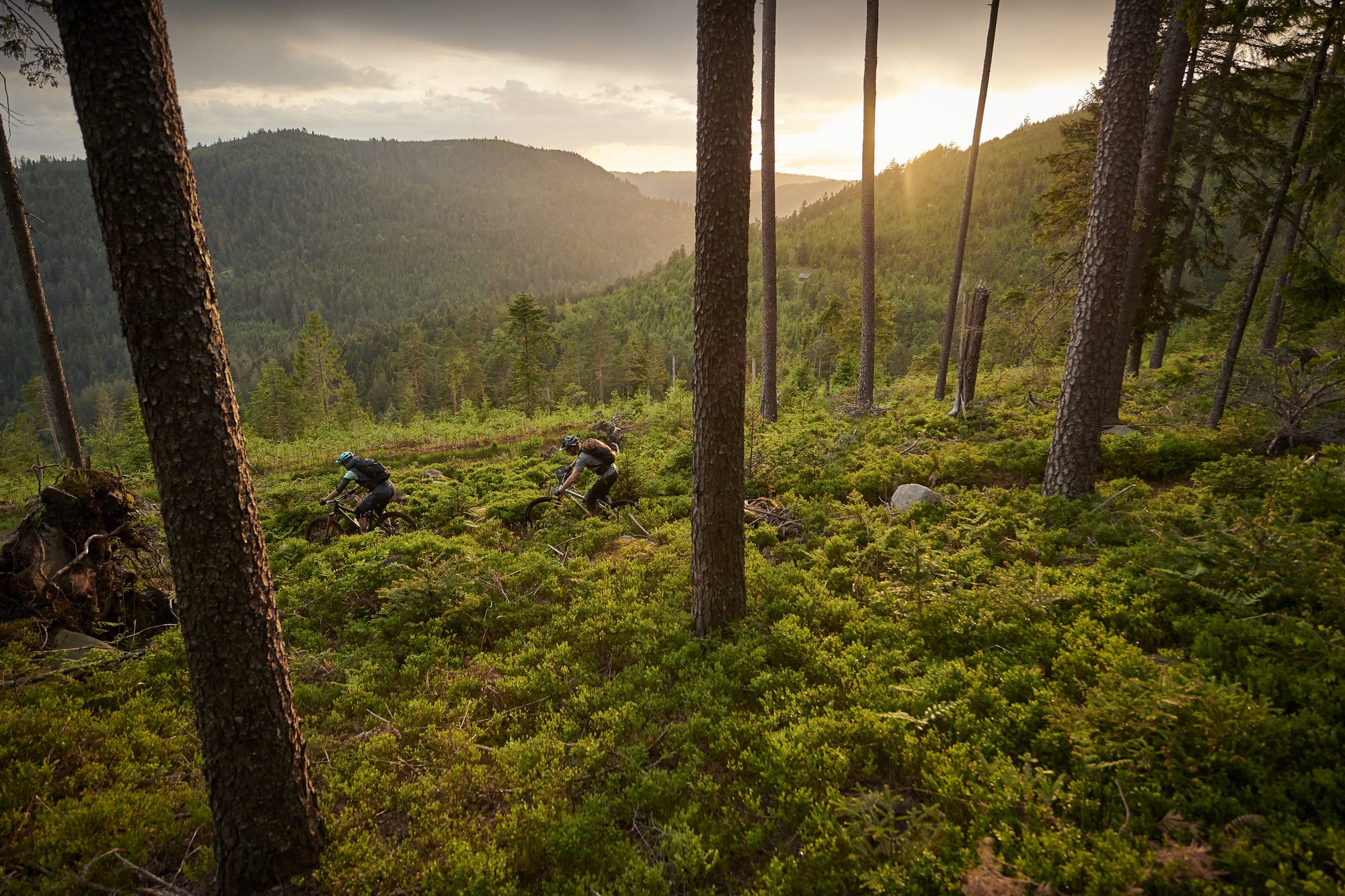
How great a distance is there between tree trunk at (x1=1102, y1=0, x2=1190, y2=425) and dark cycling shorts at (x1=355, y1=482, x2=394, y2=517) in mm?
13052

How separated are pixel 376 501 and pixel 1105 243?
12.6m

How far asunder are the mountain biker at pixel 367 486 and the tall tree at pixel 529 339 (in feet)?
83.6

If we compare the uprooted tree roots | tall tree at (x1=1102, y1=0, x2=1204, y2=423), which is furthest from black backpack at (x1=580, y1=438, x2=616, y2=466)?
tall tree at (x1=1102, y1=0, x2=1204, y2=423)

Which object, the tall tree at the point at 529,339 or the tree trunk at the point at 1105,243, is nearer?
the tree trunk at the point at 1105,243

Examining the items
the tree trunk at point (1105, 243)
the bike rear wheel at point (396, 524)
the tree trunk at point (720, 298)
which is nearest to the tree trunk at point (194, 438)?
the tree trunk at point (720, 298)

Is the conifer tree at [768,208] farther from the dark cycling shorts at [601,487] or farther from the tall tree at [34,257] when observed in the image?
the tall tree at [34,257]

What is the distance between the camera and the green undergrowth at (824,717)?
313 cm

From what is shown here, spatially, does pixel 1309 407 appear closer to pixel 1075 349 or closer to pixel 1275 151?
pixel 1075 349

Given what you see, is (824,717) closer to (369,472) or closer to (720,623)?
(720,623)

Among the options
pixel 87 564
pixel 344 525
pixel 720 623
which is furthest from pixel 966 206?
pixel 87 564

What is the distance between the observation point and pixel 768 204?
14594 mm

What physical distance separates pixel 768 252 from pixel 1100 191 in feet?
29.2

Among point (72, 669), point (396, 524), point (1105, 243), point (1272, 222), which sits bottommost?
point (396, 524)

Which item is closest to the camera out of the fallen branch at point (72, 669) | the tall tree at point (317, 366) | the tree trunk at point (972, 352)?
the fallen branch at point (72, 669)
